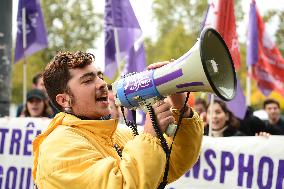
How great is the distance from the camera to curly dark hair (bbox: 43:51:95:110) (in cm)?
247

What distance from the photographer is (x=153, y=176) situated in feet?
6.86

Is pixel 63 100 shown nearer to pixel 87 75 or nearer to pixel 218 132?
pixel 87 75

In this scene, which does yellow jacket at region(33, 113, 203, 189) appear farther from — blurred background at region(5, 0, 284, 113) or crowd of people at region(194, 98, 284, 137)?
blurred background at region(5, 0, 284, 113)

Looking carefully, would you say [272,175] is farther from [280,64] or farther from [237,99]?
[280,64]

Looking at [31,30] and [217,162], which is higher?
[31,30]

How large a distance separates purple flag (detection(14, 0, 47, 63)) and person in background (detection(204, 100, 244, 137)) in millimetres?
2922

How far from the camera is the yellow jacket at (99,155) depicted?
6.86ft

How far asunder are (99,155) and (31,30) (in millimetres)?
5633

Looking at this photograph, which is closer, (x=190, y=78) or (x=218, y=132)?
(x=190, y=78)

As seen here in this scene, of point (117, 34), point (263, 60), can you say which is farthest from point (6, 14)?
point (263, 60)

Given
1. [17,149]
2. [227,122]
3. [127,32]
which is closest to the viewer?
[17,149]

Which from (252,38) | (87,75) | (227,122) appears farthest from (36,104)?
(87,75)

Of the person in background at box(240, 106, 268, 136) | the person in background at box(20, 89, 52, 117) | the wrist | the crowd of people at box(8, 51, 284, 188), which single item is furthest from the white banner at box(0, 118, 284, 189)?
the wrist

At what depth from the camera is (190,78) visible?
2139 millimetres
